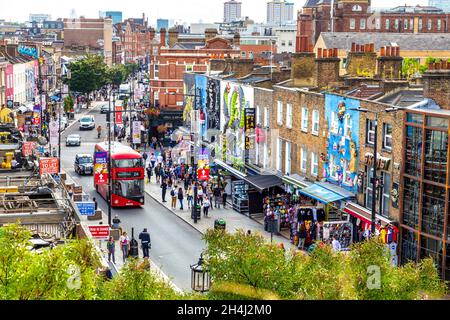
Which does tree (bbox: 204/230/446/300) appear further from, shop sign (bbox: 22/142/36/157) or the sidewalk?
shop sign (bbox: 22/142/36/157)

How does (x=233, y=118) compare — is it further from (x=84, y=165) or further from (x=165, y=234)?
(x=165, y=234)

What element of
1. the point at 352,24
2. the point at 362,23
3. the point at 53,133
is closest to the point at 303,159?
the point at 53,133

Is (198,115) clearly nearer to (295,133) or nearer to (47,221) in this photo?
(295,133)

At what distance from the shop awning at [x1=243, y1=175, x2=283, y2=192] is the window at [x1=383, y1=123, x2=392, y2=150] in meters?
11.0

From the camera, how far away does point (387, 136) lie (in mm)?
41000

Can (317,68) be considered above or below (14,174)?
above

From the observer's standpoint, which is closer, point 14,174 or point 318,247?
point 318,247

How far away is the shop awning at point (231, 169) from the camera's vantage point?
5641 centimetres

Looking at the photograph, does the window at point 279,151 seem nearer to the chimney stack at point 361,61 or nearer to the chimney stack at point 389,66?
the chimney stack at point 361,61

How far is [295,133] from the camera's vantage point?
5178 centimetres

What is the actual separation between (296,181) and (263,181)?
335 cm
